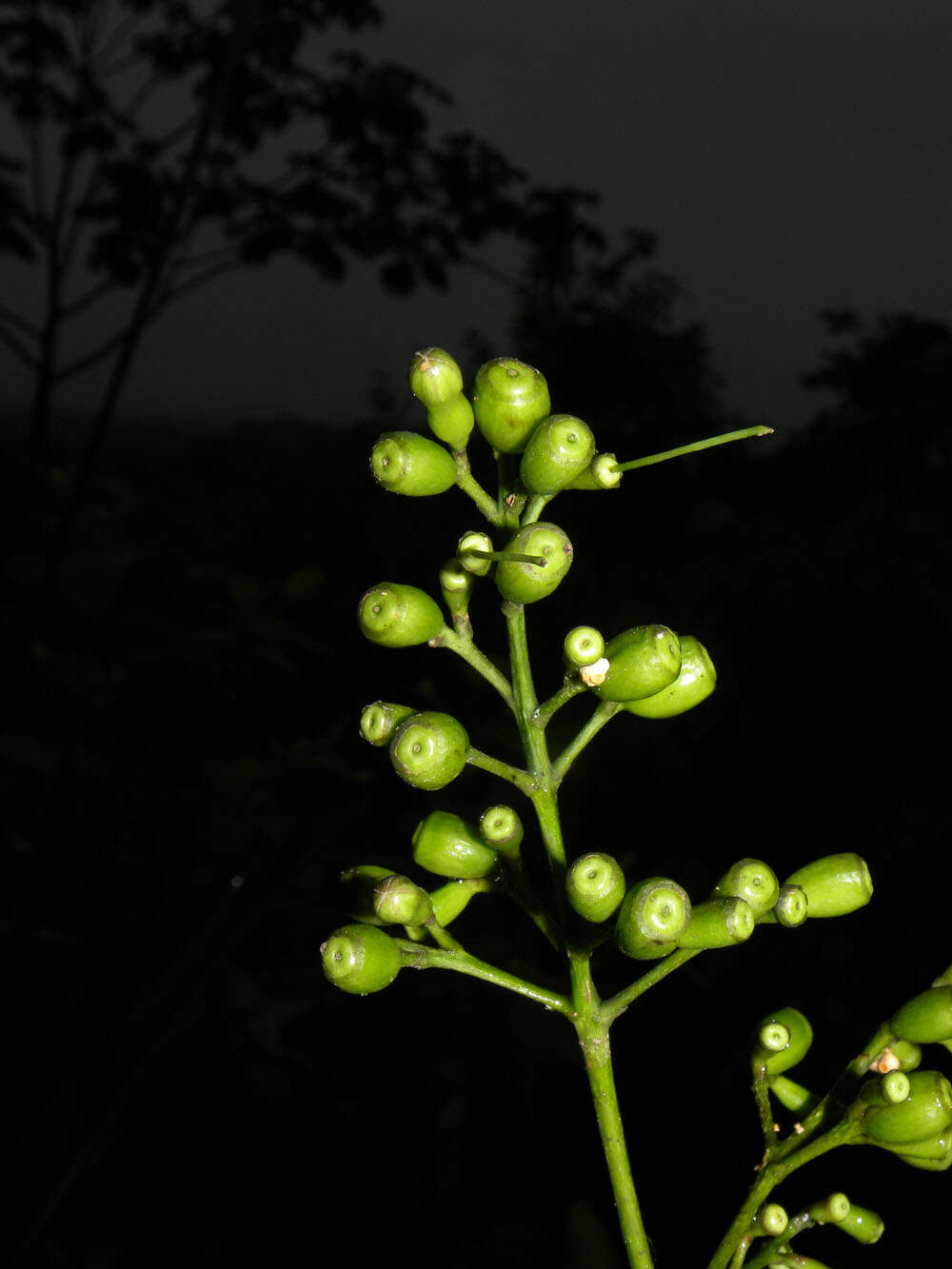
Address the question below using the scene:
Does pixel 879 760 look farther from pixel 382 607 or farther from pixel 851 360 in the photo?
pixel 851 360

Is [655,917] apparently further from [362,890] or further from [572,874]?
[362,890]

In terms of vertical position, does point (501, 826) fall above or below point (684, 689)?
below

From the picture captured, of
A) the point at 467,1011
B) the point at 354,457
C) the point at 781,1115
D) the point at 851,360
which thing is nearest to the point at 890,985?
the point at 781,1115

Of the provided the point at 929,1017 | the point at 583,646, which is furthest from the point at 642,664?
the point at 929,1017

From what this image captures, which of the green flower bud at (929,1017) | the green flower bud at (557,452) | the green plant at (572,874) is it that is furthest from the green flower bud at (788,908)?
the green flower bud at (557,452)

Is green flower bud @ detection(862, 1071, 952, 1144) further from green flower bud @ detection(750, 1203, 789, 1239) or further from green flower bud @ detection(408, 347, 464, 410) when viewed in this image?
green flower bud @ detection(408, 347, 464, 410)

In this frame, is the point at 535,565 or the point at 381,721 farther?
the point at 381,721

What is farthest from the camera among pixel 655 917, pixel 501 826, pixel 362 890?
pixel 362 890
